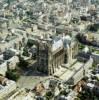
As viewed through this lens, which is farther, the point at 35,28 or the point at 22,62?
the point at 35,28

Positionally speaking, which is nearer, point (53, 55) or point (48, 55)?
point (48, 55)

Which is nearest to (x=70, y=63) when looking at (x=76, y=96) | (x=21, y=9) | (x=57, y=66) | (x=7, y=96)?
(x=57, y=66)

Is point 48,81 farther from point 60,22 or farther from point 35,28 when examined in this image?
point 60,22

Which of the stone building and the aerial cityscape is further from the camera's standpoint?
the stone building

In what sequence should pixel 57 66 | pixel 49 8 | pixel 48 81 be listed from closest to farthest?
pixel 48 81, pixel 57 66, pixel 49 8

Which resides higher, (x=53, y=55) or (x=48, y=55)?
(x=48, y=55)

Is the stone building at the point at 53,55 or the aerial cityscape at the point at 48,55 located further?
the stone building at the point at 53,55

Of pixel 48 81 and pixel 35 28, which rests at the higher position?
pixel 35 28

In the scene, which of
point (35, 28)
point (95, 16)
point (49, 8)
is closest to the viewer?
point (35, 28)
